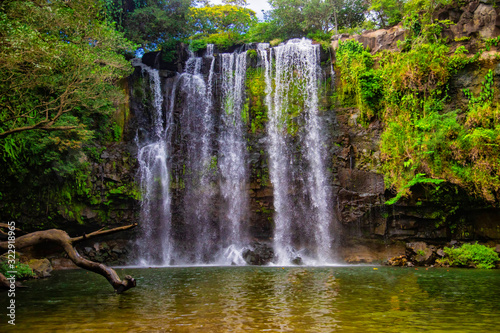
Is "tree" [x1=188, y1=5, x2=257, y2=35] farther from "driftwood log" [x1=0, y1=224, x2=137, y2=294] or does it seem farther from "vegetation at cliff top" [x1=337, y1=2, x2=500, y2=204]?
"driftwood log" [x1=0, y1=224, x2=137, y2=294]

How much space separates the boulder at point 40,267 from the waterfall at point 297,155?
975 centimetres

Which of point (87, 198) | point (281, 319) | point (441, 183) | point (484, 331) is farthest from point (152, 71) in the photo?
point (484, 331)

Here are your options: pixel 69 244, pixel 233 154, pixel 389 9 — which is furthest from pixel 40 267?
pixel 389 9

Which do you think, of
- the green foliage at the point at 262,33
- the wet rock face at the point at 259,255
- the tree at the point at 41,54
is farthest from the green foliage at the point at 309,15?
the wet rock face at the point at 259,255

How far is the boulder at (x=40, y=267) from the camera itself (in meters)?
13.0

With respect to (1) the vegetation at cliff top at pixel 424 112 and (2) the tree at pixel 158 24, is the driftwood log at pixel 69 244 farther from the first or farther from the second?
(2) the tree at pixel 158 24

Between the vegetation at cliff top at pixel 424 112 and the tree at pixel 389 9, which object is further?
the tree at pixel 389 9

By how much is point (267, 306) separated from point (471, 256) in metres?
11.8

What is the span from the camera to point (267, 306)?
6781 millimetres

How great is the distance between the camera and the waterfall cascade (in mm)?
19359

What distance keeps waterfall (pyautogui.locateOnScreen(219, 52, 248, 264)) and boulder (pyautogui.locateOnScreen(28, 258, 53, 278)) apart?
8034 millimetres

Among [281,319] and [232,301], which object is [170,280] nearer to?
[232,301]

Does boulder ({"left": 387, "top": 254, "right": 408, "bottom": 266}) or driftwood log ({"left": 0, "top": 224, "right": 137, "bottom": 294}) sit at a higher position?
driftwood log ({"left": 0, "top": 224, "right": 137, "bottom": 294})

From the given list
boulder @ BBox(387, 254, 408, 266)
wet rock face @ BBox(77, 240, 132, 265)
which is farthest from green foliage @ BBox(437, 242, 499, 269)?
wet rock face @ BBox(77, 240, 132, 265)
